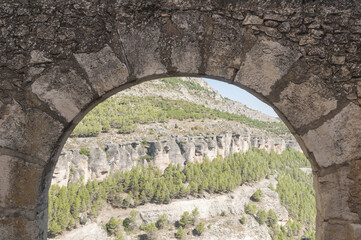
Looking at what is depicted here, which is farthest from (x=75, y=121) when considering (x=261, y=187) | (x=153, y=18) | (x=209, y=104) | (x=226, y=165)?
(x=209, y=104)

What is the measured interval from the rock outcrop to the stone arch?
30153mm

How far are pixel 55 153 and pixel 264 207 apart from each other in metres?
44.8

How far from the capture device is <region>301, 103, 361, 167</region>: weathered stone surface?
5.56ft

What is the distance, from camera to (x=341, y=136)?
170 centimetres

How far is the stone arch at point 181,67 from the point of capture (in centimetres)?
171

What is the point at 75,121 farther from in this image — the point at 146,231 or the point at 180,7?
the point at 146,231

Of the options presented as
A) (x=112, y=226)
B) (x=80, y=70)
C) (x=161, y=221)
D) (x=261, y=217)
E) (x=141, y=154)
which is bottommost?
(x=112, y=226)

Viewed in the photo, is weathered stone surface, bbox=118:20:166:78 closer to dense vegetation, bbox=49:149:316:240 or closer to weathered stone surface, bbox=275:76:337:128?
weathered stone surface, bbox=275:76:337:128

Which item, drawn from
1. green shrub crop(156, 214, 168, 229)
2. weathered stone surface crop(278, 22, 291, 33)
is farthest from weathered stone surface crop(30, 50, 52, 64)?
green shrub crop(156, 214, 168, 229)

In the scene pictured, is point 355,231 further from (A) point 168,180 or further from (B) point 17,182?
(A) point 168,180

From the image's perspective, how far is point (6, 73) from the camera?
5.83ft

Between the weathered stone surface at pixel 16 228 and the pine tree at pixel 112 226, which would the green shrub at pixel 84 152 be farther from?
the weathered stone surface at pixel 16 228

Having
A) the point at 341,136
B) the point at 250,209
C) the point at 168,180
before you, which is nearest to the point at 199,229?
the point at 168,180

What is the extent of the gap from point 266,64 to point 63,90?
3.57 ft
